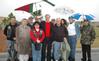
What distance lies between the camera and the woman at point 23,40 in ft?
52.0

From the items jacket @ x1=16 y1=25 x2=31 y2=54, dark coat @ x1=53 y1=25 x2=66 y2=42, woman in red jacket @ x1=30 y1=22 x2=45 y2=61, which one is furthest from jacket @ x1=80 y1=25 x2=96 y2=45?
jacket @ x1=16 y1=25 x2=31 y2=54

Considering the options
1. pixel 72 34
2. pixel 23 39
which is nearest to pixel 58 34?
pixel 72 34

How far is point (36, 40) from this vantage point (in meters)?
15.7

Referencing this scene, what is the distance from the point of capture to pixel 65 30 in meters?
16.6

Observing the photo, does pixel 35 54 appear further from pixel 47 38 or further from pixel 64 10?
pixel 64 10

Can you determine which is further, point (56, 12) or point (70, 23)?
point (56, 12)

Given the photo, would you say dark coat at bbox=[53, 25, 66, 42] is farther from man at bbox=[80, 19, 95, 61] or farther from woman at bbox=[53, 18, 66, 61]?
man at bbox=[80, 19, 95, 61]

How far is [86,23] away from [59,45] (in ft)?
6.09

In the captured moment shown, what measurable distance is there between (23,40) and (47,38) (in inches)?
42.7

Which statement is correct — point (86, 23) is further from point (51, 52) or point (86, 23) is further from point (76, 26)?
point (51, 52)

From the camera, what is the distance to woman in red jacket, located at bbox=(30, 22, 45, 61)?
15.7 meters

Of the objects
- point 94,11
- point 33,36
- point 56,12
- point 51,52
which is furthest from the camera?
point 94,11

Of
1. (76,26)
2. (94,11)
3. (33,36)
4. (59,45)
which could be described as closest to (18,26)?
(33,36)

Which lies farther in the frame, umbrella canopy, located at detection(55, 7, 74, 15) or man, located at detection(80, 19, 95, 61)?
umbrella canopy, located at detection(55, 7, 74, 15)
